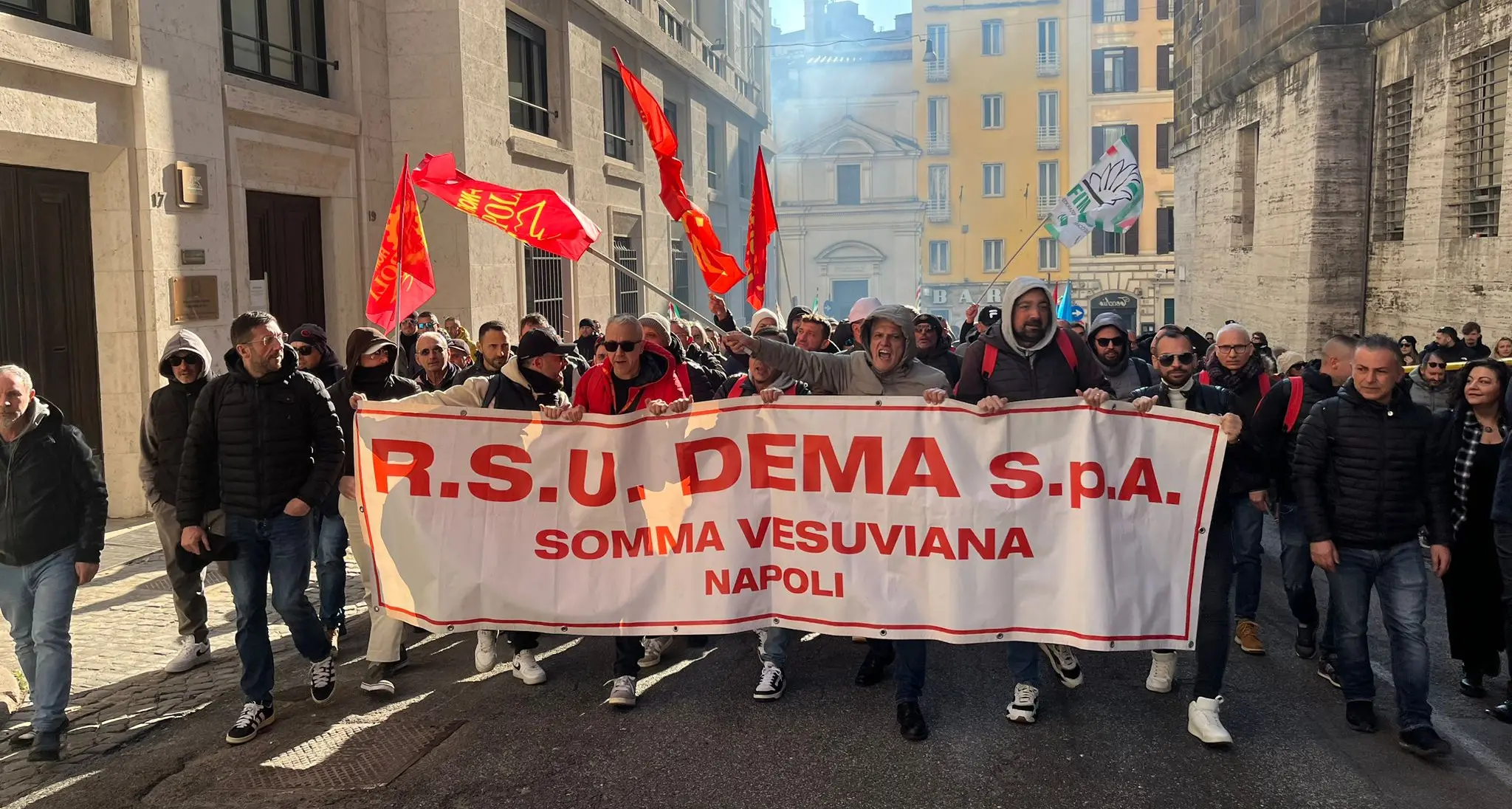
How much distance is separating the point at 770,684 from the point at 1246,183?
671 inches

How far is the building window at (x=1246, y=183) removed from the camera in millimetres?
19656

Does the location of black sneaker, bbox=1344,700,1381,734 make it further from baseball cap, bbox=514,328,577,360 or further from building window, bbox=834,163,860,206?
building window, bbox=834,163,860,206

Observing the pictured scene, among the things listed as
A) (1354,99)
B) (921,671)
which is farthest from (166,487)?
(1354,99)

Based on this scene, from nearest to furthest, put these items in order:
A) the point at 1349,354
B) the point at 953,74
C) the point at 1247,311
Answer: the point at 1349,354 < the point at 1247,311 < the point at 953,74

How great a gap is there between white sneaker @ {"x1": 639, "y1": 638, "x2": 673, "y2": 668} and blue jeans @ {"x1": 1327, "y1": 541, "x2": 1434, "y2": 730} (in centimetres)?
336

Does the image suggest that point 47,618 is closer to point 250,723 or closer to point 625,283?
point 250,723

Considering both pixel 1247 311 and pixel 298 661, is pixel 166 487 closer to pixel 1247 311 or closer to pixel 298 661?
pixel 298 661

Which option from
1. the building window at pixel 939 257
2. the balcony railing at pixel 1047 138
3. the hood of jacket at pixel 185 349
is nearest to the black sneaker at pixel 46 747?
the hood of jacket at pixel 185 349

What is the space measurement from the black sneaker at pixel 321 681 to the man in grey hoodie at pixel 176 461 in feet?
2.22

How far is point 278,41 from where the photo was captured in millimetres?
13211

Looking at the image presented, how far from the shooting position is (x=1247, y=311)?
1942 cm

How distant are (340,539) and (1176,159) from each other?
20806 millimetres

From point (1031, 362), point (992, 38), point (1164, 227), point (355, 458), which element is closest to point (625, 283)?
point (355, 458)

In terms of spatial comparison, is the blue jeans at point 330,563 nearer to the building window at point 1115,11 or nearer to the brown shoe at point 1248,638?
the brown shoe at point 1248,638
